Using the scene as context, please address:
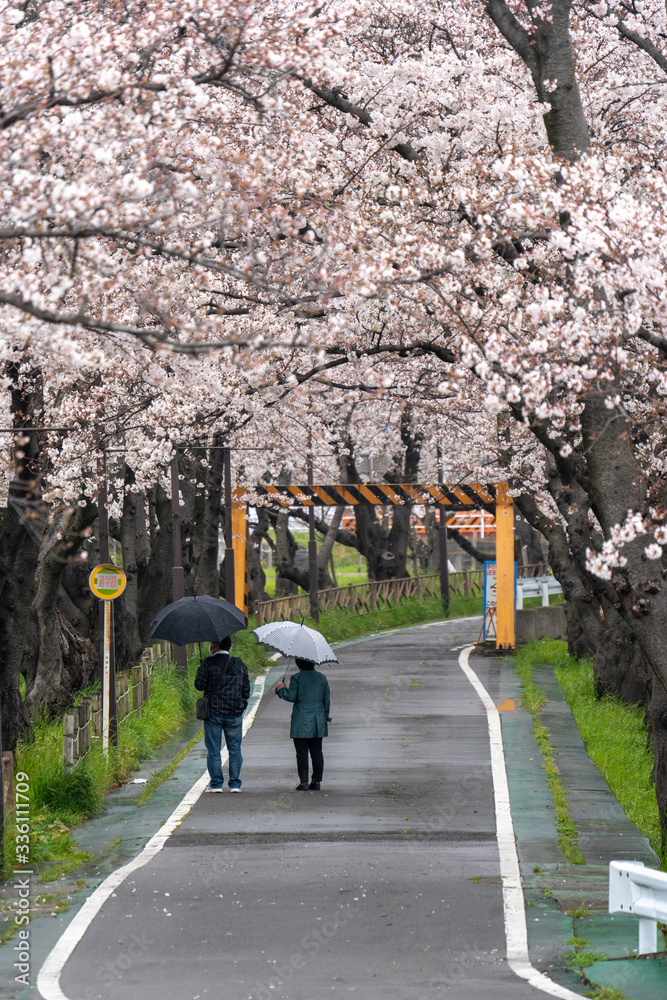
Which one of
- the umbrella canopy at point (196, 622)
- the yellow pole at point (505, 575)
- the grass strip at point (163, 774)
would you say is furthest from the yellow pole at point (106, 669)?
the yellow pole at point (505, 575)

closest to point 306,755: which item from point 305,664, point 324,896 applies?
point 305,664

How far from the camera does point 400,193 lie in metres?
11.5

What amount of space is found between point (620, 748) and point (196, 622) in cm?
615

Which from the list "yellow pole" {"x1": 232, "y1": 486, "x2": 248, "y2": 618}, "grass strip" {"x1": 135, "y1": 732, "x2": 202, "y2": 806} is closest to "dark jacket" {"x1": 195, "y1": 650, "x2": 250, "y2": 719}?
"grass strip" {"x1": 135, "y1": 732, "x2": 202, "y2": 806}

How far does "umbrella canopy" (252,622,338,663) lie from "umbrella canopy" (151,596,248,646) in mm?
312

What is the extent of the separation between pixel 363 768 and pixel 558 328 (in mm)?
8069

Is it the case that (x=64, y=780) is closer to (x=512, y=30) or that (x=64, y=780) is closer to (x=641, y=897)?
(x=641, y=897)

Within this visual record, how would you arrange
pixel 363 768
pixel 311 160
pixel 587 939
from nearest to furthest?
pixel 587 939, pixel 311 160, pixel 363 768

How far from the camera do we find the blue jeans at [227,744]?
14000mm

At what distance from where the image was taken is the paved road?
7777mm

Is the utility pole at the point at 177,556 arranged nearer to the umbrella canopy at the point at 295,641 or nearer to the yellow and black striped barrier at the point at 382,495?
the yellow and black striped barrier at the point at 382,495

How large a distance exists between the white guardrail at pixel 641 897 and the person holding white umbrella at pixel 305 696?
5.87 m

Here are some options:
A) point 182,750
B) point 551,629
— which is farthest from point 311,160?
point 551,629

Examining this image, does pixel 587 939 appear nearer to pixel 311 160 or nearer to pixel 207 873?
pixel 207 873
